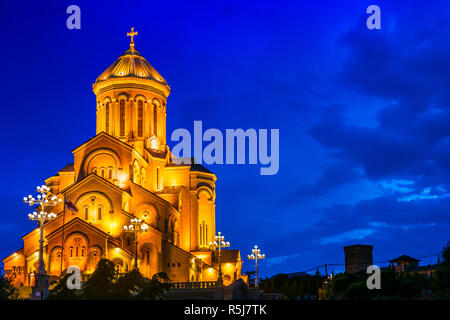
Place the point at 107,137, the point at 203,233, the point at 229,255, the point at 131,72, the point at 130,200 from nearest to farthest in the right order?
1. the point at 130,200
2. the point at 107,137
3. the point at 131,72
4. the point at 203,233
5. the point at 229,255

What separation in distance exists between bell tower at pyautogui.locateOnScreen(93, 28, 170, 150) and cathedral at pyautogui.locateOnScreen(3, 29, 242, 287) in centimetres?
9

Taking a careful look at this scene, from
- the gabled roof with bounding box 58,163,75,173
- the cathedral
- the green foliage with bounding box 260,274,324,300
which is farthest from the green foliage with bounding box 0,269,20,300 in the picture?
the green foliage with bounding box 260,274,324,300

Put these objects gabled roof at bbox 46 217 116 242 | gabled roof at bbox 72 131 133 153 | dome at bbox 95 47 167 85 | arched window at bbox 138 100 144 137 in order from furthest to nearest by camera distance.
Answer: dome at bbox 95 47 167 85, arched window at bbox 138 100 144 137, gabled roof at bbox 72 131 133 153, gabled roof at bbox 46 217 116 242

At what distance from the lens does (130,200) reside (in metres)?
51.0

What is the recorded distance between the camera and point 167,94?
198ft

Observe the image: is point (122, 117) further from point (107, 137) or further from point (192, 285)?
point (192, 285)

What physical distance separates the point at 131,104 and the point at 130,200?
402 inches

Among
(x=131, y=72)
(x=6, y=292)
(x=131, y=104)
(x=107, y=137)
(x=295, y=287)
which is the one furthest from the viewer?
(x=295, y=287)

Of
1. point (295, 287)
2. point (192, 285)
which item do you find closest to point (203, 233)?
point (192, 285)

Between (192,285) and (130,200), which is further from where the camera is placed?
(130,200)

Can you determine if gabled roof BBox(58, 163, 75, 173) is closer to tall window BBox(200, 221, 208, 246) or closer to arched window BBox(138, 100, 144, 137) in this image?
arched window BBox(138, 100, 144, 137)

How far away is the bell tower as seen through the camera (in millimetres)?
56531

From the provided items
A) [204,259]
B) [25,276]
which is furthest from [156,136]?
[25,276]
